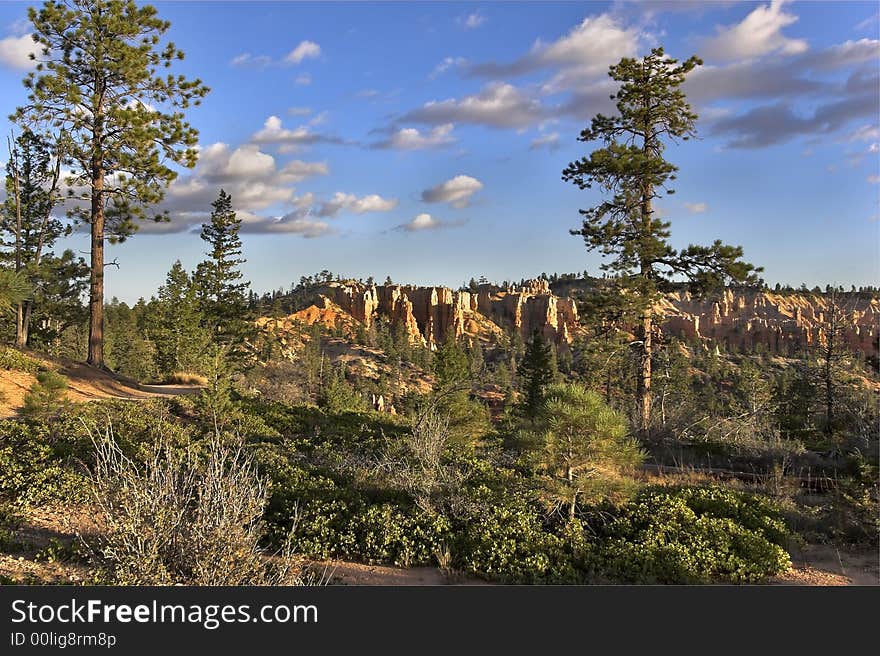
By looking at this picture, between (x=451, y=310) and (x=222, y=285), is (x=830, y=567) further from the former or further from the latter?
(x=451, y=310)

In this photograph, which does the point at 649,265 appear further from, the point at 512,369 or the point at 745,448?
the point at 512,369

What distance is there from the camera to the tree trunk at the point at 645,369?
15.0 metres

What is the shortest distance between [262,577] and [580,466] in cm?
382

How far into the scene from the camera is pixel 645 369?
15422 mm

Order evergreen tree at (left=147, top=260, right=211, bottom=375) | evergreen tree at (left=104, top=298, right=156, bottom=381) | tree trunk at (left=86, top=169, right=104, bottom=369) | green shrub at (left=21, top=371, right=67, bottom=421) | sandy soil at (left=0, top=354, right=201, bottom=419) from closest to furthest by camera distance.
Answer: green shrub at (left=21, top=371, right=67, bottom=421) < sandy soil at (left=0, top=354, right=201, bottom=419) < tree trunk at (left=86, top=169, right=104, bottom=369) < evergreen tree at (left=147, top=260, right=211, bottom=375) < evergreen tree at (left=104, top=298, right=156, bottom=381)

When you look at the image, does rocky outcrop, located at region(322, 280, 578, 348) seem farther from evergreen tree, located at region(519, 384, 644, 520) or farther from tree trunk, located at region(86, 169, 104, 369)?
evergreen tree, located at region(519, 384, 644, 520)

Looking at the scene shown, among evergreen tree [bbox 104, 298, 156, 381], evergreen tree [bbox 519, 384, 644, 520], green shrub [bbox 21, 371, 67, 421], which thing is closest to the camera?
evergreen tree [bbox 519, 384, 644, 520]

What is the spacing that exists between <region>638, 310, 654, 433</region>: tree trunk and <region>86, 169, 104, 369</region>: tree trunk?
52.7 ft

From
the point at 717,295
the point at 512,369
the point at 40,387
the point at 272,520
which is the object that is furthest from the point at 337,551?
the point at 512,369

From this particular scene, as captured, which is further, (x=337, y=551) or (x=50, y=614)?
(x=337, y=551)

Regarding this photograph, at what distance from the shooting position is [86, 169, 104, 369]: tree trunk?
56.3 feet

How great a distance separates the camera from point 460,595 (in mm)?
3574

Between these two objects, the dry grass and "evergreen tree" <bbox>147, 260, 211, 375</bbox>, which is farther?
"evergreen tree" <bbox>147, 260, 211, 375</bbox>

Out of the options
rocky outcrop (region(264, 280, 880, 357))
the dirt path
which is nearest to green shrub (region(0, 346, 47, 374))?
the dirt path
